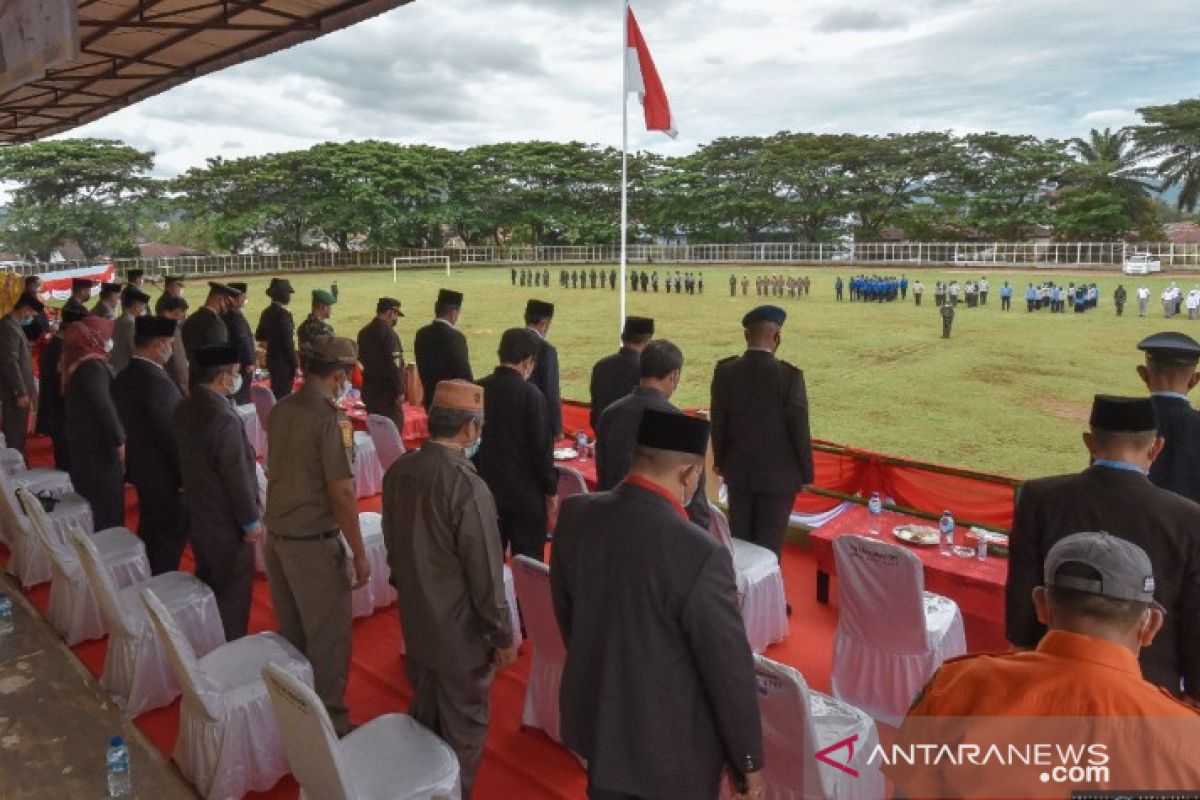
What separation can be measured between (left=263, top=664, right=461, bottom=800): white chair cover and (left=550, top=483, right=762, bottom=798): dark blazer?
815mm

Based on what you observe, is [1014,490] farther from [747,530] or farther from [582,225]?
[582,225]

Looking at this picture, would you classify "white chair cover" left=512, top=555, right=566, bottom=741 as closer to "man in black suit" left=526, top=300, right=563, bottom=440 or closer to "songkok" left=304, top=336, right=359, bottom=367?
"songkok" left=304, top=336, right=359, bottom=367

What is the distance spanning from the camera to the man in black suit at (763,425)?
14.3 ft

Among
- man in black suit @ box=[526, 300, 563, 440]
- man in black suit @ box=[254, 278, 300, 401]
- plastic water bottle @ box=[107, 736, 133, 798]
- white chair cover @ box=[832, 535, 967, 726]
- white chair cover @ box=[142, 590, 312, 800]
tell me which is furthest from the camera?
man in black suit @ box=[254, 278, 300, 401]

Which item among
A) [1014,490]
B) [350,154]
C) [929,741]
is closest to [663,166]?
[350,154]

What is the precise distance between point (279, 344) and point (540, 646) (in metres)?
Result: 6.62

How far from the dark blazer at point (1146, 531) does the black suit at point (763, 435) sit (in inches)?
69.0

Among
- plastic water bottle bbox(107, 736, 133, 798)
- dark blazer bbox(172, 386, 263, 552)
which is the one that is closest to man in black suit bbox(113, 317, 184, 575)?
dark blazer bbox(172, 386, 263, 552)

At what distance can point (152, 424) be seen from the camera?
4301 mm

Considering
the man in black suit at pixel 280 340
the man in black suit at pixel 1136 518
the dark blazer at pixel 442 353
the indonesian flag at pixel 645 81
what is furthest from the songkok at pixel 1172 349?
the man in black suit at pixel 280 340

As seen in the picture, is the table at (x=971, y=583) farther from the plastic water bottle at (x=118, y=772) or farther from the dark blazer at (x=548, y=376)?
the plastic water bottle at (x=118, y=772)

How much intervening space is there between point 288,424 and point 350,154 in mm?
52230

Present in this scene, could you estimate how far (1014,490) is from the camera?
5.09m

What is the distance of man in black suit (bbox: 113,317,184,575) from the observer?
4316mm
